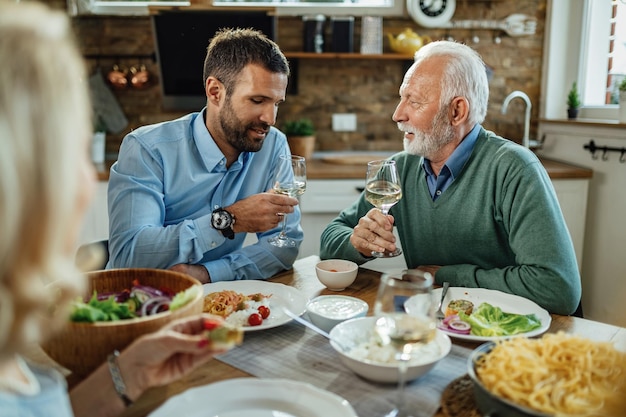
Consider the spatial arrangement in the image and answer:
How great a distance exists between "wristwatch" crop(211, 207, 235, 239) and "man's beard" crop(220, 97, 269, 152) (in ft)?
1.19

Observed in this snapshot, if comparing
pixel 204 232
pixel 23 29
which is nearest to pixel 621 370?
pixel 23 29

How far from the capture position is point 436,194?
71.2 inches

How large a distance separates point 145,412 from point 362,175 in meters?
2.30

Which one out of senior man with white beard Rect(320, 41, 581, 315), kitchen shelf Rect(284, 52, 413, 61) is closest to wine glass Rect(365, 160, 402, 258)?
senior man with white beard Rect(320, 41, 581, 315)

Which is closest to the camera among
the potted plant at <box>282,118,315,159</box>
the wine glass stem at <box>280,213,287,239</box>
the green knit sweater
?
the green knit sweater

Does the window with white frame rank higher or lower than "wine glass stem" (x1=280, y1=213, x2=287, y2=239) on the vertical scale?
higher

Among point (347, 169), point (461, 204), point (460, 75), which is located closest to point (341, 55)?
point (347, 169)

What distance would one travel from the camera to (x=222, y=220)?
161 centimetres

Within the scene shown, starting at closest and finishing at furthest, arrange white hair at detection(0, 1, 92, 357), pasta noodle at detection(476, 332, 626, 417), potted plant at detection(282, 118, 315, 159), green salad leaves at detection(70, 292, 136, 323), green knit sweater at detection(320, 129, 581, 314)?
white hair at detection(0, 1, 92, 357)
pasta noodle at detection(476, 332, 626, 417)
green salad leaves at detection(70, 292, 136, 323)
green knit sweater at detection(320, 129, 581, 314)
potted plant at detection(282, 118, 315, 159)

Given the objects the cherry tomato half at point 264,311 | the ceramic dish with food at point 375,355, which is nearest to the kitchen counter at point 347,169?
the cherry tomato half at point 264,311

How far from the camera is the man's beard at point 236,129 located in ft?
6.14

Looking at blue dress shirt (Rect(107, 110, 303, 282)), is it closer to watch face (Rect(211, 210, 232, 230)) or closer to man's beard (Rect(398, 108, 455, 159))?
watch face (Rect(211, 210, 232, 230))

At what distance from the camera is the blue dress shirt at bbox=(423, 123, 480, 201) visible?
1765mm

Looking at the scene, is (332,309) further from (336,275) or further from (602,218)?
(602,218)
